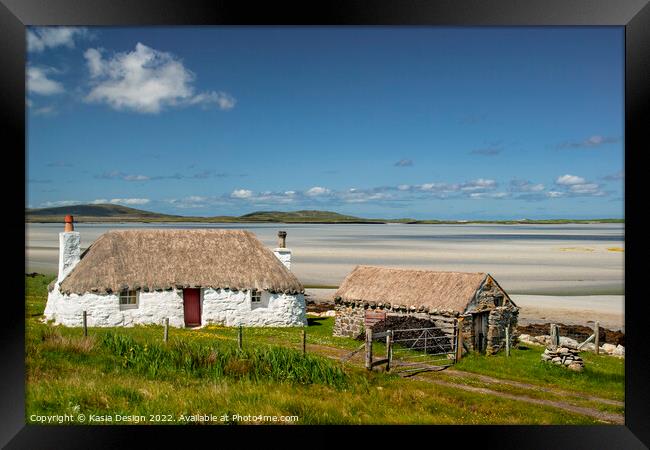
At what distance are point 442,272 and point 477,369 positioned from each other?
3.13 m

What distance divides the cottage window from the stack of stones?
10205mm

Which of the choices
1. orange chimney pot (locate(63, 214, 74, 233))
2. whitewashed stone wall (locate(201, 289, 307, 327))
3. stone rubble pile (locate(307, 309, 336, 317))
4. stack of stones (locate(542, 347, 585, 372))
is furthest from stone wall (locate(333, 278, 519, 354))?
orange chimney pot (locate(63, 214, 74, 233))

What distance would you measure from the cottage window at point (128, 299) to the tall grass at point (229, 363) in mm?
4587

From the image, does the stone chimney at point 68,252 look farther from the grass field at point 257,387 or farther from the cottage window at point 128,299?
the grass field at point 257,387

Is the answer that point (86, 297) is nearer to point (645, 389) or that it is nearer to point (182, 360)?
point (182, 360)

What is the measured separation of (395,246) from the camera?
1322 centimetres

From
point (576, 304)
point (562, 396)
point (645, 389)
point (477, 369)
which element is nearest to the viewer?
point (645, 389)

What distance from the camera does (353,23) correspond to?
6160 mm

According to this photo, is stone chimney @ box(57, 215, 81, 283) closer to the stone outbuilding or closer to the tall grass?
the tall grass

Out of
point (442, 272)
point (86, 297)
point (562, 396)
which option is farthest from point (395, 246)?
point (86, 297)

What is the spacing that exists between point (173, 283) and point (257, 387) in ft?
21.1

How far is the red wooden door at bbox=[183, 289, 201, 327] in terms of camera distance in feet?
41.8

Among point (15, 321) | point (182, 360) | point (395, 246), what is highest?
point (395, 246)

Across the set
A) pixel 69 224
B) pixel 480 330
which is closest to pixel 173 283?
pixel 69 224
